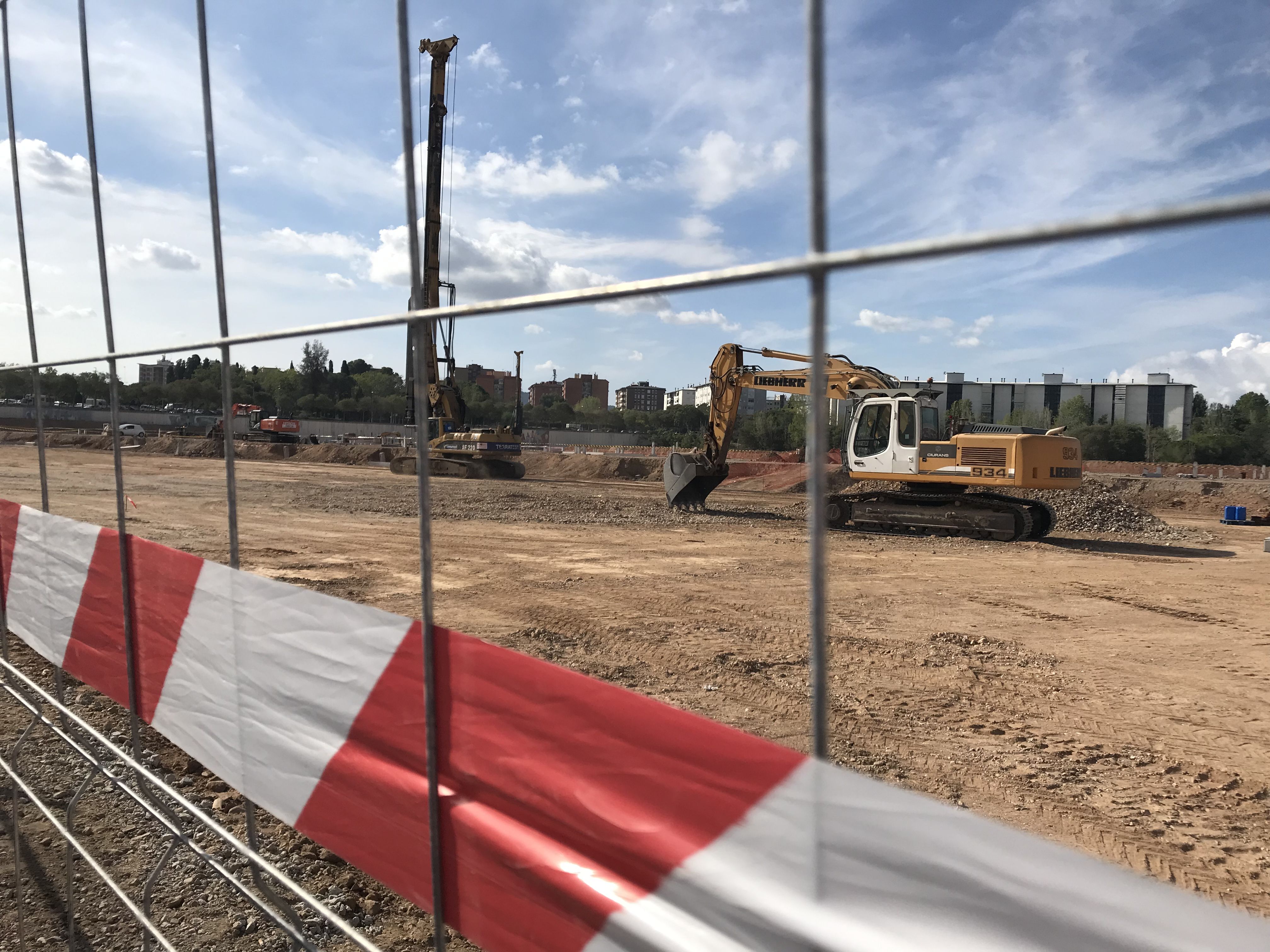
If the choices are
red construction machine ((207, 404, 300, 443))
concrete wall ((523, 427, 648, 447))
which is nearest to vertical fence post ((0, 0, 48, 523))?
concrete wall ((523, 427, 648, 447))

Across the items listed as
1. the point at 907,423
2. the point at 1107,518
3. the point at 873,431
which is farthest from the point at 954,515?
the point at 1107,518

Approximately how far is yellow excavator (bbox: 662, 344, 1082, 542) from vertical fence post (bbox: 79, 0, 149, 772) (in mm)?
11554

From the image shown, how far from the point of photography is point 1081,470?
14.0 meters

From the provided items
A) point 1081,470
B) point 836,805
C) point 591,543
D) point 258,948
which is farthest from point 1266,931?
point 1081,470

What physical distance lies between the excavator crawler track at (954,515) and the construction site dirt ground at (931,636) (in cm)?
38

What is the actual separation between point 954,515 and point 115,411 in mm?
14123

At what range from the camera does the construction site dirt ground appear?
4504 millimetres

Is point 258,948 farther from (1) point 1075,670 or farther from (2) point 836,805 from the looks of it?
(1) point 1075,670

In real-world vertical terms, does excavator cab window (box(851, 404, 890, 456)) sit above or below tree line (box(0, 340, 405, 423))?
below

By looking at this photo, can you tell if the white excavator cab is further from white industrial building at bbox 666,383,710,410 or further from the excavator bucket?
white industrial building at bbox 666,383,710,410

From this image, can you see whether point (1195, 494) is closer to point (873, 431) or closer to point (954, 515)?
point (954, 515)

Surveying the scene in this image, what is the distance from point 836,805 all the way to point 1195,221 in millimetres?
785

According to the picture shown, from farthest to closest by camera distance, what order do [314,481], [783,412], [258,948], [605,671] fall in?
[314,481], [783,412], [605,671], [258,948]

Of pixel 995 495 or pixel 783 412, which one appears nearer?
pixel 995 495
